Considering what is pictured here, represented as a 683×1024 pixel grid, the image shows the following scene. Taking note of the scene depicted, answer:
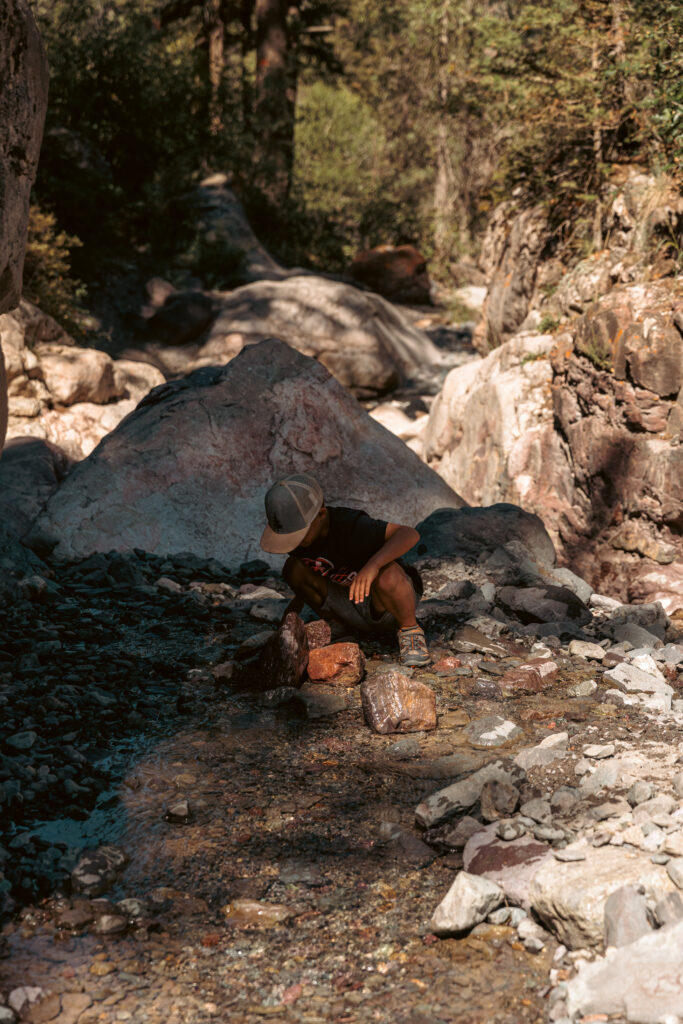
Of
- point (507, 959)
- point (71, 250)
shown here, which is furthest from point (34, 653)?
point (71, 250)

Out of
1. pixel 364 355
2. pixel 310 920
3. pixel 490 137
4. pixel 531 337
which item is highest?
pixel 490 137

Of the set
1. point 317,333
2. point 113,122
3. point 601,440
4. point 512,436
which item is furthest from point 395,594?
point 113,122

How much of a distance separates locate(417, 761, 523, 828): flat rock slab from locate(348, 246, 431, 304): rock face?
1711cm

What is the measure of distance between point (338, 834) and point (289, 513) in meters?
1.41

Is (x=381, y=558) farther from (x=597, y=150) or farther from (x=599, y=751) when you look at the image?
(x=597, y=150)

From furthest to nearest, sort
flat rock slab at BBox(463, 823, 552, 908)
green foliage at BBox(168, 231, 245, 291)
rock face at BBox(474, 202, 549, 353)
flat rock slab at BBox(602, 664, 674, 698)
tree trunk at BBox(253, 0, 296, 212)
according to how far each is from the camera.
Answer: tree trunk at BBox(253, 0, 296, 212) → green foliage at BBox(168, 231, 245, 291) → rock face at BBox(474, 202, 549, 353) → flat rock slab at BBox(602, 664, 674, 698) → flat rock slab at BBox(463, 823, 552, 908)

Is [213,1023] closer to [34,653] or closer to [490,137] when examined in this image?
[34,653]

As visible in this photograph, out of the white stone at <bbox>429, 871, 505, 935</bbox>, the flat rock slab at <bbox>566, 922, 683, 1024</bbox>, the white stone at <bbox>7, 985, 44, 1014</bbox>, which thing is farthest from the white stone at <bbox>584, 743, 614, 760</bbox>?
the white stone at <bbox>7, 985, 44, 1014</bbox>

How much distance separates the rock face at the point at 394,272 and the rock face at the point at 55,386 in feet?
28.5

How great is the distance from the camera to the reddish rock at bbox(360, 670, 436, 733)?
3.82m

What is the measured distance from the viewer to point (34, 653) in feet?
14.8

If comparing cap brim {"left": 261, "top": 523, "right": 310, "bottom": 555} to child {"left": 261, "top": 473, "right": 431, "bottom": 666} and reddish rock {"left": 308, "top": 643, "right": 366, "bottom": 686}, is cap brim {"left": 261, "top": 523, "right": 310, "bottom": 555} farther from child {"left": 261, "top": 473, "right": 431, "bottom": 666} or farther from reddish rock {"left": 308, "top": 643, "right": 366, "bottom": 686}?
reddish rock {"left": 308, "top": 643, "right": 366, "bottom": 686}

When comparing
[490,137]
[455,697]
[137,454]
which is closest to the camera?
[455,697]

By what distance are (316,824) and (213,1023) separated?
90 cm
